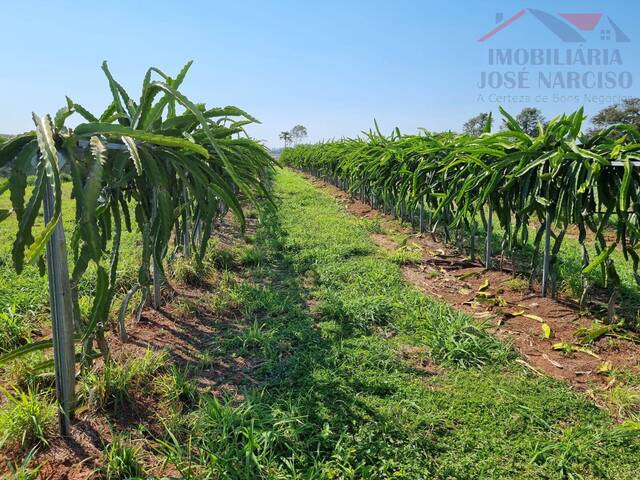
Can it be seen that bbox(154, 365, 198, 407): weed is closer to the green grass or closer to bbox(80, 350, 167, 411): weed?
bbox(80, 350, 167, 411): weed

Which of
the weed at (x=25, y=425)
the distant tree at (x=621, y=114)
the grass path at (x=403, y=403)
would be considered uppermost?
the distant tree at (x=621, y=114)

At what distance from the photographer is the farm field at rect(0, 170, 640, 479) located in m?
1.69

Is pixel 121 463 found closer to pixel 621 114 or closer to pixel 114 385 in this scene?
pixel 114 385

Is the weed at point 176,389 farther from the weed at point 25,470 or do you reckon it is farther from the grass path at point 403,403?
the weed at point 25,470

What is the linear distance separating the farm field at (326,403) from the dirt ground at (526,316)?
0.19 m

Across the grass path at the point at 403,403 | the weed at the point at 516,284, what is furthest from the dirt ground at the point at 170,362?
the weed at the point at 516,284

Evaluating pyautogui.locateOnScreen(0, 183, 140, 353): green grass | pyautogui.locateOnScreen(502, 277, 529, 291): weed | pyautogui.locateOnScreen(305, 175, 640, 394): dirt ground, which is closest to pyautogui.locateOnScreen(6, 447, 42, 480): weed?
pyautogui.locateOnScreen(0, 183, 140, 353): green grass

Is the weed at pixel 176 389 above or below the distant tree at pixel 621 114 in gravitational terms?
below

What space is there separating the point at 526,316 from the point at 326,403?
183 centimetres

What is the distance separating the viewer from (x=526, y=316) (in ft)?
10.4

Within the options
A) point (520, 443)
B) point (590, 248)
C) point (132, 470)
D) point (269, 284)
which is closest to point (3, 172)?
point (132, 470)

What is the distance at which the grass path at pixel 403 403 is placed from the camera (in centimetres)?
171

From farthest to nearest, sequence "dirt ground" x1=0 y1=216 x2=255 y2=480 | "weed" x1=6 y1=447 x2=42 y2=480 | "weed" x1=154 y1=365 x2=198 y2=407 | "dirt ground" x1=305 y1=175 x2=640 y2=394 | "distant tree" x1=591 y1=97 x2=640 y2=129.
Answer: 1. "distant tree" x1=591 y1=97 x2=640 y2=129
2. "dirt ground" x1=305 y1=175 x2=640 y2=394
3. "weed" x1=154 y1=365 x2=198 y2=407
4. "dirt ground" x1=0 y1=216 x2=255 y2=480
5. "weed" x1=6 y1=447 x2=42 y2=480

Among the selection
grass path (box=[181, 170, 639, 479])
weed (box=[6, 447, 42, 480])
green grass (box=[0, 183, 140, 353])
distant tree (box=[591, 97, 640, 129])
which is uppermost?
distant tree (box=[591, 97, 640, 129])
